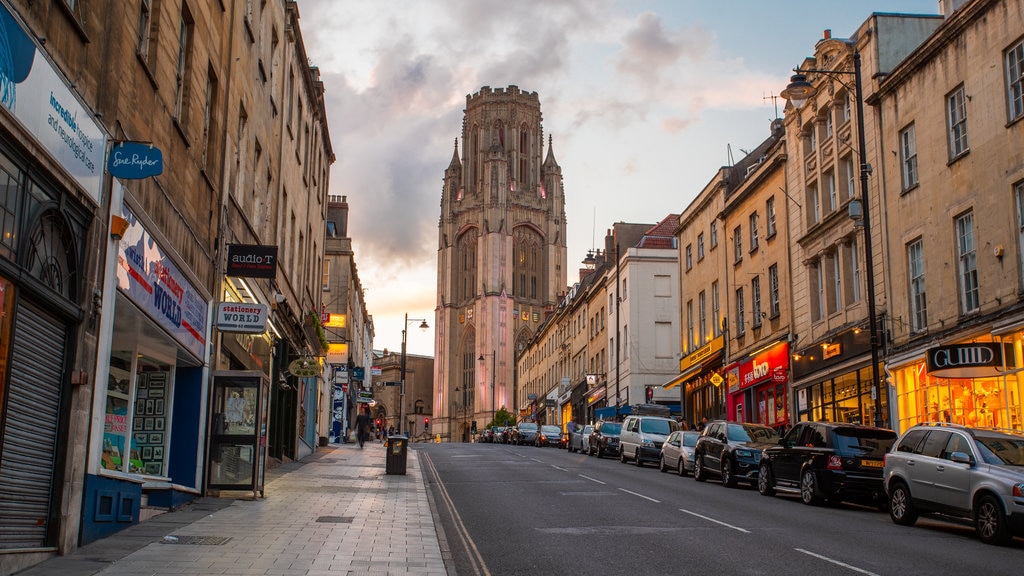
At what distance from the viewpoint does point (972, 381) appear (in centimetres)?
2203

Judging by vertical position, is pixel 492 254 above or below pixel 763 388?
above

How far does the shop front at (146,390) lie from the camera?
10812 millimetres

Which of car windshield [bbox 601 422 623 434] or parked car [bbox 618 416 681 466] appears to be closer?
parked car [bbox 618 416 681 466]

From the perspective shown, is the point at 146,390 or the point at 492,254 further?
the point at 492,254

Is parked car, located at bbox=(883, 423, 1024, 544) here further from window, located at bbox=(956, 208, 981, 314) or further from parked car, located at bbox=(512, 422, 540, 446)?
parked car, located at bbox=(512, 422, 540, 446)

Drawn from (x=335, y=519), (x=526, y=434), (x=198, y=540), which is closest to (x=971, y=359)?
(x=335, y=519)

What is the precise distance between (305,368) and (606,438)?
16283 mm

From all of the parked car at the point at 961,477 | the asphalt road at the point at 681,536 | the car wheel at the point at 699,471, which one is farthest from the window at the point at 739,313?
the parked car at the point at 961,477

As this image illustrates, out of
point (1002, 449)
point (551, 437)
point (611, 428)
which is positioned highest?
point (611, 428)

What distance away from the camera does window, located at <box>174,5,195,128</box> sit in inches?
572

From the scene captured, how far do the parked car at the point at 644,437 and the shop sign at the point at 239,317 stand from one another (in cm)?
1777

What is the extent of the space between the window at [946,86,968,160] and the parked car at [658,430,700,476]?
33.2ft

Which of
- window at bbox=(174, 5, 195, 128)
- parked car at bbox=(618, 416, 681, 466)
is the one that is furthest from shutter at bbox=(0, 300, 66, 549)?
parked car at bbox=(618, 416, 681, 466)

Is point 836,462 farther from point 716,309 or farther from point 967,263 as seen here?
point 716,309
